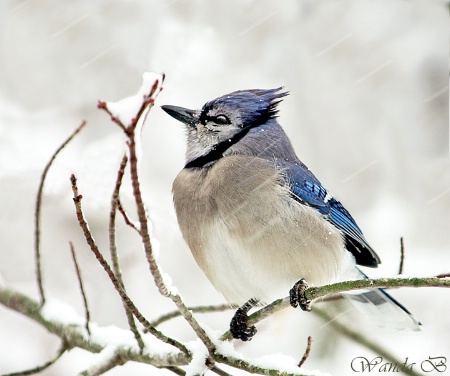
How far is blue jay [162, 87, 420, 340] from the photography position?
3508 mm

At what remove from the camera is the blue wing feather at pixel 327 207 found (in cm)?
384

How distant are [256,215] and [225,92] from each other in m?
2.58

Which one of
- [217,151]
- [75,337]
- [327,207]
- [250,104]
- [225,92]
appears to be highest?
[225,92]

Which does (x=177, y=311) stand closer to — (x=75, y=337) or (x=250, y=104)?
(x=75, y=337)

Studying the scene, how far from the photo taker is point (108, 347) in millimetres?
3234

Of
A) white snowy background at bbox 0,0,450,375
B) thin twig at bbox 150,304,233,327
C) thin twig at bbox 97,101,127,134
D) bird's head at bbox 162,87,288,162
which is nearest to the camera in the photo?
thin twig at bbox 97,101,127,134

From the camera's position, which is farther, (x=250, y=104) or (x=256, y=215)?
(x=250, y=104)

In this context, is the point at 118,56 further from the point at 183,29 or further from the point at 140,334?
the point at 140,334

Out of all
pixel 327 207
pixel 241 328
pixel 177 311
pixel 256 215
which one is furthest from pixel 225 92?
pixel 241 328

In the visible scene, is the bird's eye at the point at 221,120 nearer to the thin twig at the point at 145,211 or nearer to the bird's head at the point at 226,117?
the bird's head at the point at 226,117

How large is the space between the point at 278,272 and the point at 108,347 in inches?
38.7

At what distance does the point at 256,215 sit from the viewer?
3.51 metres
